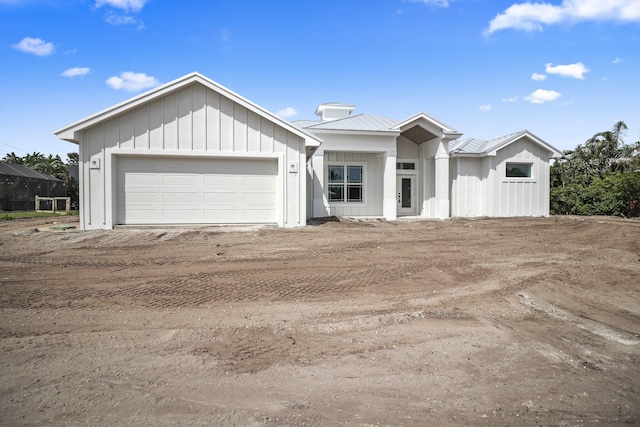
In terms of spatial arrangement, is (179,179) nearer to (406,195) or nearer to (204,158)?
(204,158)

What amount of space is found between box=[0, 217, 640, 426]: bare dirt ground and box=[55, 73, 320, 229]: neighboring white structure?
4.75m

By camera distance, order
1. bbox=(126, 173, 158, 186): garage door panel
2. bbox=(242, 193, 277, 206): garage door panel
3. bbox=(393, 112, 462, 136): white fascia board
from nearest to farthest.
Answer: bbox=(126, 173, 158, 186): garage door panel < bbox=(242, 193, 277, 206): garage door panel < bbox=(393, 112, 462, 136): white fascia board

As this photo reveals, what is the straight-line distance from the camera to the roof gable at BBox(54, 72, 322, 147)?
13055mm

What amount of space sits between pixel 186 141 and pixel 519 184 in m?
16.3

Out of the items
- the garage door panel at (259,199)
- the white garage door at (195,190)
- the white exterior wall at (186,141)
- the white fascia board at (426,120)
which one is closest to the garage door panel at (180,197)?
the white garage door at (195,190)

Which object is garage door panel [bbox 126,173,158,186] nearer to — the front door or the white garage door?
the white garage door

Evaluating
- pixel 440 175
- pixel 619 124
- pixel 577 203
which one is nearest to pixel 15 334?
pixel 440 175

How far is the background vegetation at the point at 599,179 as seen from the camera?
68.6ft

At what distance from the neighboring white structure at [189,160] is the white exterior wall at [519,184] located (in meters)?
10.6

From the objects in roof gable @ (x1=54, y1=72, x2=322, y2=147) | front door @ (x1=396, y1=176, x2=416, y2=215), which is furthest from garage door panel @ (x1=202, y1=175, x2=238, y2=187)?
front door @ (x1=396, y1=176, x2=416, y2=215)

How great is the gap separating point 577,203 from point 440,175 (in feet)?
29.5

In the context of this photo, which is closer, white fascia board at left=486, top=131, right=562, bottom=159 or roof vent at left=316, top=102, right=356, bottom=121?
white fascia board at left=486, top=131, right=562, bottom=159

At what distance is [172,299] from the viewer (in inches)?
239

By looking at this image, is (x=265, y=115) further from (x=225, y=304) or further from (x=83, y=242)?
(x=225, y=304)
